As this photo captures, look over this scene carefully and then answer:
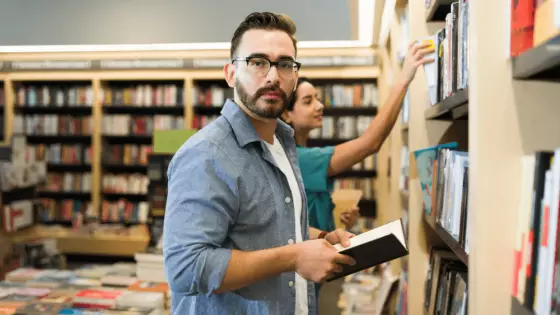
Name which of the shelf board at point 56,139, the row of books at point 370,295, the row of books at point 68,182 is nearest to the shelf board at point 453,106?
the row of books at point 370,295

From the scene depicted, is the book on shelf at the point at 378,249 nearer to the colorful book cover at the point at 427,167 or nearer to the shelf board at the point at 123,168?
the colorful book cover at the point at 427,167

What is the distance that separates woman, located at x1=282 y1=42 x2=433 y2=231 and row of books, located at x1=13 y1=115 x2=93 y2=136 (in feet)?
15.2

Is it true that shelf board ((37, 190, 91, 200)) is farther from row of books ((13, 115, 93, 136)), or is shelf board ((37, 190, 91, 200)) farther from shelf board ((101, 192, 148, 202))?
row of books ((13, 115, 93, 136))

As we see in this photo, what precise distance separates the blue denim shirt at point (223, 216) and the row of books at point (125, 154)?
5.20 meters

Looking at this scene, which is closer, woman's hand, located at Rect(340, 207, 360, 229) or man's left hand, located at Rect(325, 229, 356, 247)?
man's left hand, located at Rect(325, 229, 356, 247)

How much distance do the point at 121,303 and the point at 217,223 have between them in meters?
1.79

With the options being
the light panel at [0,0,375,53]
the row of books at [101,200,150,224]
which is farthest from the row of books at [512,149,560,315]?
the row of books at [101,200,150,224]

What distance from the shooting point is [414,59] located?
1.75m

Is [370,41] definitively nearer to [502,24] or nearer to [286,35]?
[286,35]

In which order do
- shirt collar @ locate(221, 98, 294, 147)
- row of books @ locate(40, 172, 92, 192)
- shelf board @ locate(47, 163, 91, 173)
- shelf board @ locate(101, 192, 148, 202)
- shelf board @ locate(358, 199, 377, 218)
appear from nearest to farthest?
1. shirt collar @ locate(221, 98, 294, 147)
2. shelf board @ locate(358, 199, 377, 218)
3. row of books @ locate(40, 172, 92, 192)
4. shelf board @ locate(101, 192, 148, 202)
5. shelf board @ locate(47, 163, 91, 173)

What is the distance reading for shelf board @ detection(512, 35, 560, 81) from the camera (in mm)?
716

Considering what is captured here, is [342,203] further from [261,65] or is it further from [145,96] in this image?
[145,96]

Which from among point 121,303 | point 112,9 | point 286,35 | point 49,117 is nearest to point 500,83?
point 286,35

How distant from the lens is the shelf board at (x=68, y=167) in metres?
6.68
